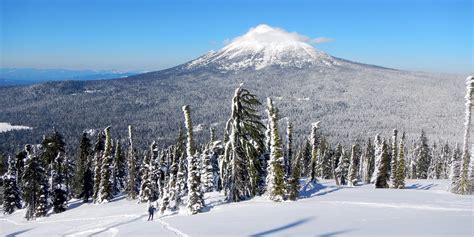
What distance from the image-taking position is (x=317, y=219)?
77.2 feet

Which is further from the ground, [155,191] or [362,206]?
[362,206]

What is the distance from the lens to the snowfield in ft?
67.4

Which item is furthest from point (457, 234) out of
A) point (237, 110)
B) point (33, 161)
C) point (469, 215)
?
point (33, 161)

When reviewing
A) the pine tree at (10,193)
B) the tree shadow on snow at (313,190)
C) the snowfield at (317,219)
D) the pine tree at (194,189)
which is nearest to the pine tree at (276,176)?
the snowfield at (317,219)

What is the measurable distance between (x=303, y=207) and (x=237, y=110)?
378 inches

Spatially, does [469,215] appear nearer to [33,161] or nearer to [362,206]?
[362,206]

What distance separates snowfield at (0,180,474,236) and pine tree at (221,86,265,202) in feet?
5.83

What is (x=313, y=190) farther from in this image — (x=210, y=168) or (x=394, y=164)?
(x=394, y=164)

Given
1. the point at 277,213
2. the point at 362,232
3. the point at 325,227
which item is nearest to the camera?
the point at 362,232

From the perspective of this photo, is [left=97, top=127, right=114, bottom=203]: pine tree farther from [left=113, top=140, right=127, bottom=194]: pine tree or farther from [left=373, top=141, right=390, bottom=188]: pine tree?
[left=373, top=141, right=390, bottom=188]: pine tree

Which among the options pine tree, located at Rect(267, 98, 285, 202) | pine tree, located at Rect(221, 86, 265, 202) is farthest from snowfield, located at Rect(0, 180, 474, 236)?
pine tree, located at Rect(221, 86, 265, 202)

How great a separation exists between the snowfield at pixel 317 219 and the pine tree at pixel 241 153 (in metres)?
1.78

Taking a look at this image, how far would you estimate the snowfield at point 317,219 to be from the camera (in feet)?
67.4

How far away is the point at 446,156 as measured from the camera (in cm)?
9556
